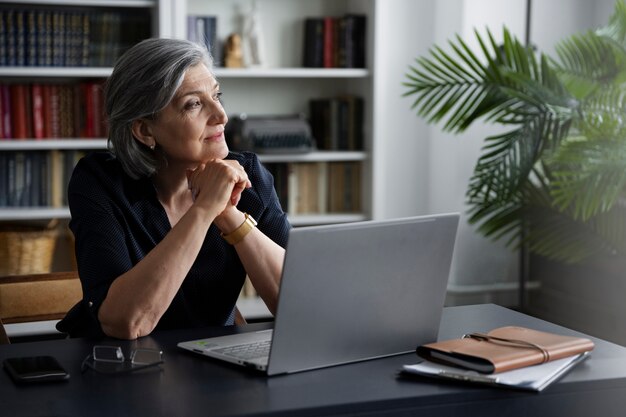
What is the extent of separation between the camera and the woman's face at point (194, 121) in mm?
2025

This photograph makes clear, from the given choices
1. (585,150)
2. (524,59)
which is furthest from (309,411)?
(524,59)

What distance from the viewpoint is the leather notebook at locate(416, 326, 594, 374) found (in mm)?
1444

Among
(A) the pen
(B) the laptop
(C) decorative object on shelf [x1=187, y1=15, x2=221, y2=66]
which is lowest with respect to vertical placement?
(A) the pen

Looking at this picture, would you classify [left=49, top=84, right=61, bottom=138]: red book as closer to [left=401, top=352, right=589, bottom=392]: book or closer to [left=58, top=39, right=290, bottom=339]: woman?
[left=58, top=39, right=290, bottom=339]: woman

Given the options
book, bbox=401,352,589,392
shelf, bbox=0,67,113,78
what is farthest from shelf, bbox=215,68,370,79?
book, bbox=401,352,589,392

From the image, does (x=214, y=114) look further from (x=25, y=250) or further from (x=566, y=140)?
(x=25, y=250)

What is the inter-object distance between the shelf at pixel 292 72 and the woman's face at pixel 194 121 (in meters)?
2.23

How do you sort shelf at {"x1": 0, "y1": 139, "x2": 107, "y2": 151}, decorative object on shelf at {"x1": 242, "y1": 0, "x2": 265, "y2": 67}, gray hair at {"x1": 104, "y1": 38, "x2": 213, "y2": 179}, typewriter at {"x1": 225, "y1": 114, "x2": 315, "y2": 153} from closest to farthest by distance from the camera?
gray hair at {"x1": 104, "y1": 38, "x2": 213, "y2": 179} → shelf at {"x1": 0, "y1": 139, "x2": 107, "y2": 151} → typewriter at {"x1": 225, "y1": 114, "x2": 315, "y2": 153} → decorative object on shelf at {"x1": 242, "y1": 0, "x2": 265, "y2": 67}

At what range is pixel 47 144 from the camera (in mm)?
4141

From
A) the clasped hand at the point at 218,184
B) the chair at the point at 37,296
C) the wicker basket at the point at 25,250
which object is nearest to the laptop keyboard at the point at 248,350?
the clasped hand at the point at 218,184

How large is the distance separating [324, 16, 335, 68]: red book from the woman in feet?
8.03

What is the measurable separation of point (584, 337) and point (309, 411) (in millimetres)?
635

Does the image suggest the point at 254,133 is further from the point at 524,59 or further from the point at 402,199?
the point at 524,59

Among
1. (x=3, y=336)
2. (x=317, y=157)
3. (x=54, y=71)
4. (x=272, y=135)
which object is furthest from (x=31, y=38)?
(x=3, y=336)
